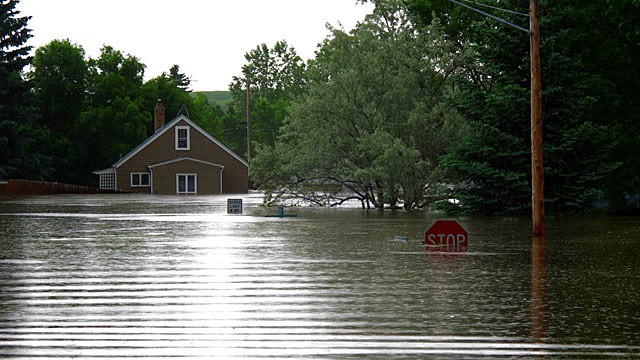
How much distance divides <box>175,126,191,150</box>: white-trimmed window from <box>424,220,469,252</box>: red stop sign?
59.9m

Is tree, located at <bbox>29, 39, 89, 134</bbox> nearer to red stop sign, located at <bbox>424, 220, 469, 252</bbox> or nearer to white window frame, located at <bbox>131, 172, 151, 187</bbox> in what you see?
white window frame, located at <bbox>131, 172, 151, 187</bbox>

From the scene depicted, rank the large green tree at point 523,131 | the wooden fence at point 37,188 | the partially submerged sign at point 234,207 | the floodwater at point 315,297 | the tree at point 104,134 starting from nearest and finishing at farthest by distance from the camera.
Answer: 1. the floodwater at point 315,297
2. the large green tree at point 523,131
3. the partially submerged sign at point 234,207
4. the wooden fence at point 37,188
5. the tree at point 104,134

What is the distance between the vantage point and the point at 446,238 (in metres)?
26.4

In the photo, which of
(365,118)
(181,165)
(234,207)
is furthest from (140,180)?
(234,207)

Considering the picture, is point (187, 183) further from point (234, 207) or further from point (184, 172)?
point (234, 207)

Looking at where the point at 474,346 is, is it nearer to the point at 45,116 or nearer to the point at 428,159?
the point at 428,159

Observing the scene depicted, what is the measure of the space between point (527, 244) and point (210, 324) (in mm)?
14939

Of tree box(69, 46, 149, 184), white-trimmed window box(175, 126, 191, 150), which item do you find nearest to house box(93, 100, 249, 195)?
white-trimmed window box(175, 126, 191, 150)

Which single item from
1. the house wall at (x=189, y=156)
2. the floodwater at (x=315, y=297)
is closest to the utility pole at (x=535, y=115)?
the floodwater at (x=315, y=297)

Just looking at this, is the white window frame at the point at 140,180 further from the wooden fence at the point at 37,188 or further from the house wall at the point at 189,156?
the wooden fence at the point at 37,188

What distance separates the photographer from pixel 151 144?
285ft

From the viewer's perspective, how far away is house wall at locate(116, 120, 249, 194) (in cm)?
8638

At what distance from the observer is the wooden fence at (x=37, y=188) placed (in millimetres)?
79125

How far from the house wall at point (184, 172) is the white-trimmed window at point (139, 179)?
107 inches
